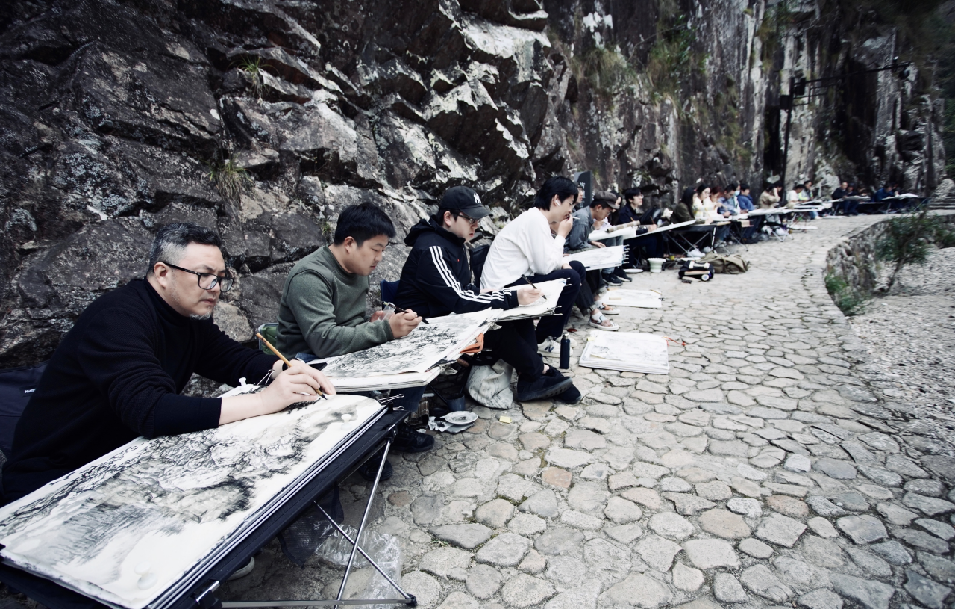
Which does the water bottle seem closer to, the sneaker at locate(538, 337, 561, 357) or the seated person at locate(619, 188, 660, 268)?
the sneaker at locate(538, 337, 561, 357)

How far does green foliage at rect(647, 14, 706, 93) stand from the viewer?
50.0 ft

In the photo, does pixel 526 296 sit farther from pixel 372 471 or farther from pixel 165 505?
pixel 165 505

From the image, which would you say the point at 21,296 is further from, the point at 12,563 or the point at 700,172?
the point at 700,172

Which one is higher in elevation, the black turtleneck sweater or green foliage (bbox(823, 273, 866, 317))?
the black turtleneck sweater

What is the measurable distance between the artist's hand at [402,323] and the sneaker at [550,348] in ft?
7.44

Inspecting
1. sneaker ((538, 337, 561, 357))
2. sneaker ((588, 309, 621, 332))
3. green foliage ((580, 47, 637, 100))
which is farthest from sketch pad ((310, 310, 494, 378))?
green foliage ((580, 47, 637, 100))

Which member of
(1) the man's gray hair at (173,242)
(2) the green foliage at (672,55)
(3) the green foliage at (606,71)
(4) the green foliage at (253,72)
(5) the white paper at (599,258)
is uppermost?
(2) the green foliage at (672,55)

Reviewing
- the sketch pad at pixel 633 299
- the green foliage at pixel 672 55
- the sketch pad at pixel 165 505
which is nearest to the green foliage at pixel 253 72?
the sketch pad at pixel 165 505

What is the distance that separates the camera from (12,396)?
6.80 feet

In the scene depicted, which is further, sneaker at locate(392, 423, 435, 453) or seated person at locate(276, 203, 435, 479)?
sneaker at locate(392, 423, 435, 453)

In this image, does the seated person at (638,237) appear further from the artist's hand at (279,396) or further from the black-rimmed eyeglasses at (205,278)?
the black-rimmed eyeglasses at (205,278)

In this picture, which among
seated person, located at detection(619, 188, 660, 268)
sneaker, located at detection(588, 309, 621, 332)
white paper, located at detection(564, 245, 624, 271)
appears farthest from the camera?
seated person, located at detection(619, 188, 660, 268)

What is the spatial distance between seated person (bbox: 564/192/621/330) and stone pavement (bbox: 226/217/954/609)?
1.75m

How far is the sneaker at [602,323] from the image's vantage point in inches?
226
